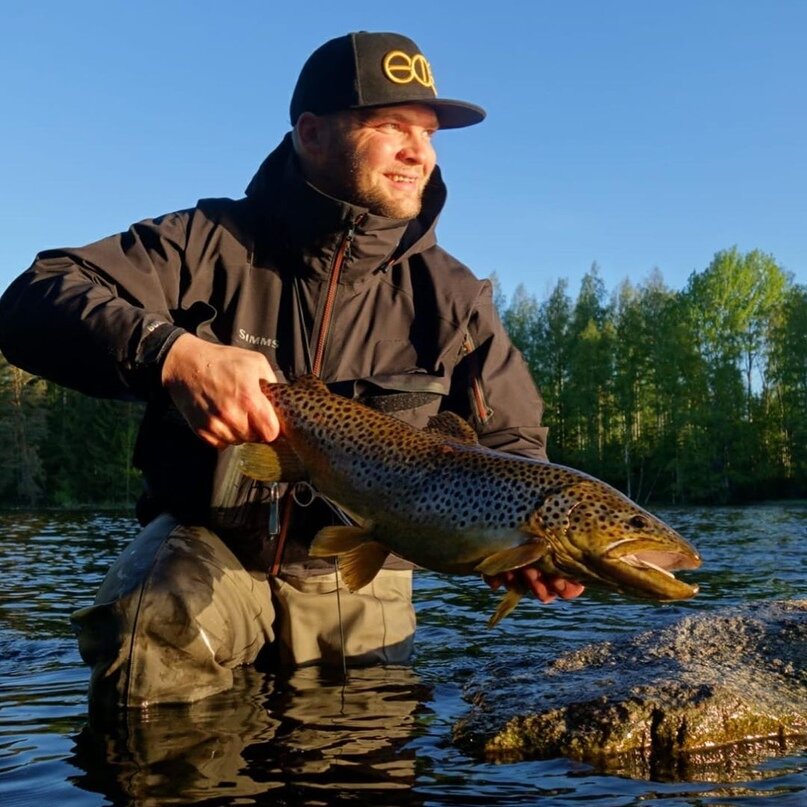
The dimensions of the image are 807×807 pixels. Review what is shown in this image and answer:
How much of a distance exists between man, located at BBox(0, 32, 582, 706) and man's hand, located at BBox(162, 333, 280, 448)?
610mm

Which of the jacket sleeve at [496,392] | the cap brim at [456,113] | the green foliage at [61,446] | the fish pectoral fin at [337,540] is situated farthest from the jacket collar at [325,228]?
the green foliage at [61,446]

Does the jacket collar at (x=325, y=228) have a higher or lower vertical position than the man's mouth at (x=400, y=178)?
lower

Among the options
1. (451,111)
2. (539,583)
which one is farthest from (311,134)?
(539,583)

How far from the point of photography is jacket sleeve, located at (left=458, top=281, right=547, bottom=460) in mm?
5203

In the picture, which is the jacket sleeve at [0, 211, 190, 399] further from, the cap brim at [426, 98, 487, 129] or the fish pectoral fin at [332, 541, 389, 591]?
the cap brim at [426, 98, 487, 129]

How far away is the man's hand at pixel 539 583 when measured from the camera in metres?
3.97

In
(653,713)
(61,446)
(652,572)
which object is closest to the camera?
(652,572)

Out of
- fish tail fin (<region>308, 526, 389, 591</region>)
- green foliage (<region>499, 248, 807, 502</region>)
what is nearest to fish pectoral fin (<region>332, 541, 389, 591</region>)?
fish tail fin (<region>308, 526, 389, 591</region>)

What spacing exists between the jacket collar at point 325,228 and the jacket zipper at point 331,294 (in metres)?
0.01

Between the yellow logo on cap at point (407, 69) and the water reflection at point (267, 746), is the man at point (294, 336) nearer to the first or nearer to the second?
the yellow logo on cap at point (407, 69)

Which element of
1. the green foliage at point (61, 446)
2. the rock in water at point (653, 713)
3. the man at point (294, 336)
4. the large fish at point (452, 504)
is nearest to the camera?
the large fish at point (452, 504)

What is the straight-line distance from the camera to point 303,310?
5.17m

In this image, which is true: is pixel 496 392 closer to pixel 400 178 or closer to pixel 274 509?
pixel 400 178

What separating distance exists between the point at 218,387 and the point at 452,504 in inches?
38.6
